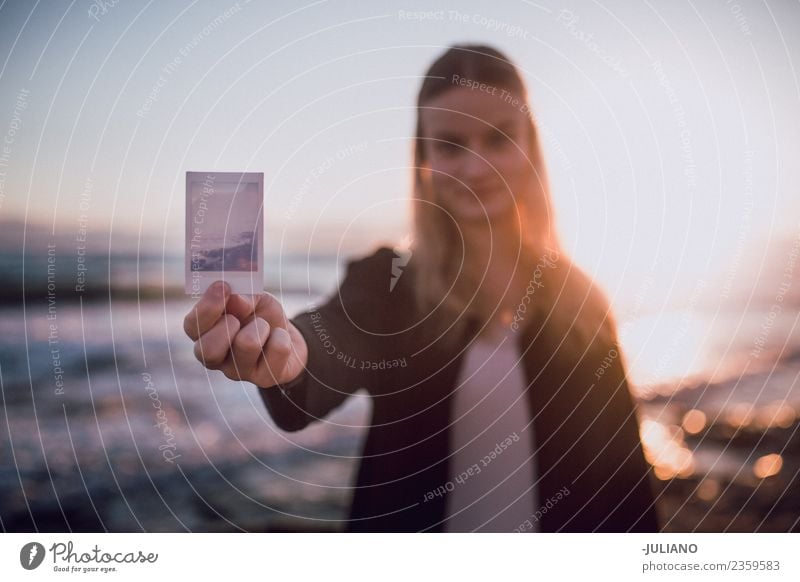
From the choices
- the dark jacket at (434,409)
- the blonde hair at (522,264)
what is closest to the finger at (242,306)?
the dark jacket at (434,409)

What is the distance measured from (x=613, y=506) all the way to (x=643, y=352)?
0.99 feet

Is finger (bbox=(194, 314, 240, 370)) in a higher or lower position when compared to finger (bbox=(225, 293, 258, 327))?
lower

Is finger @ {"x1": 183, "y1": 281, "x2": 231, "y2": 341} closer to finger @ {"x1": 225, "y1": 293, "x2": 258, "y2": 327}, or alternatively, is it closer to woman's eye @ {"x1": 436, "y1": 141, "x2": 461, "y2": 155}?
finger @ {"x1": 225, "y1": 293, "x2": 258, "y2": 327}

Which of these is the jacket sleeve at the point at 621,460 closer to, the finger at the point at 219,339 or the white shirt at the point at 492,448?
the white shirt at the point at 492,448

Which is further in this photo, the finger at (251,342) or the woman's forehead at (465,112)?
the woman's forehead at (465,112)

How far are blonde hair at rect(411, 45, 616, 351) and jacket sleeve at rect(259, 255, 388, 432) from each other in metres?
0.10

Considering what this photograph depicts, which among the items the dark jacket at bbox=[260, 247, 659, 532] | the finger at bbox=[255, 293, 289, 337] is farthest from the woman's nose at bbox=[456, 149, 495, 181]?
→ the finger at bbox=[255, 293, 289, 337]

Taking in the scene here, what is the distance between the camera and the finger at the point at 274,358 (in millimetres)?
1676

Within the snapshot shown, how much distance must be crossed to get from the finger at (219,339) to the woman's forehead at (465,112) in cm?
52

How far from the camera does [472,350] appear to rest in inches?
70.5

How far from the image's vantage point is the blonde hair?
5.86 ft

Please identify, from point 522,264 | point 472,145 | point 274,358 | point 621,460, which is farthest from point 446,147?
point 621,460
